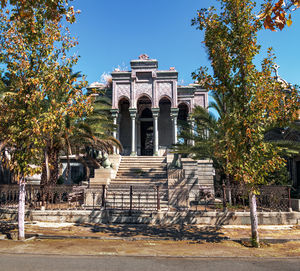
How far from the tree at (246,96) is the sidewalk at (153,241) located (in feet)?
3.09

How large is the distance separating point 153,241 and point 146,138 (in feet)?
72.1

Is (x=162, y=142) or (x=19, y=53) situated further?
(x=162, y=142)

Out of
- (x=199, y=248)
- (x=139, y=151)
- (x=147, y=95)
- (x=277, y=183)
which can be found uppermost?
(x=147, y=95)

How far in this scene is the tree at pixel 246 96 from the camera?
7.37 m

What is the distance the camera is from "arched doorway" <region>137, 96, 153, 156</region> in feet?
87.3

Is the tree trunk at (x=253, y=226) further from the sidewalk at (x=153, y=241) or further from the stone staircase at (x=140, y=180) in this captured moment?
the stone staircase at (x=140, y=180)

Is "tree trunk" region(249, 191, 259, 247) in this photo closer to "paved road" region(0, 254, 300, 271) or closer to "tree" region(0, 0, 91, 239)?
"paved road" region(0, 254, 300, 271)

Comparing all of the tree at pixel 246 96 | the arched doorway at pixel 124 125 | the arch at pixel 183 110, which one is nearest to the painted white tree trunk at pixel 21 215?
the tree at pixel 246 96

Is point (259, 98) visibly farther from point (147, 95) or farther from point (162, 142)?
point (162, 142)

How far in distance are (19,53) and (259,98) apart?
7302mm

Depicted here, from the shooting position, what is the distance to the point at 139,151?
2536 centimetres

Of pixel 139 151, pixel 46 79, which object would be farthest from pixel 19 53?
pixel 139 151

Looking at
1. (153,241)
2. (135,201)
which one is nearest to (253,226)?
(153,241)

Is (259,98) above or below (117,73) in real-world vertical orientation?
below
